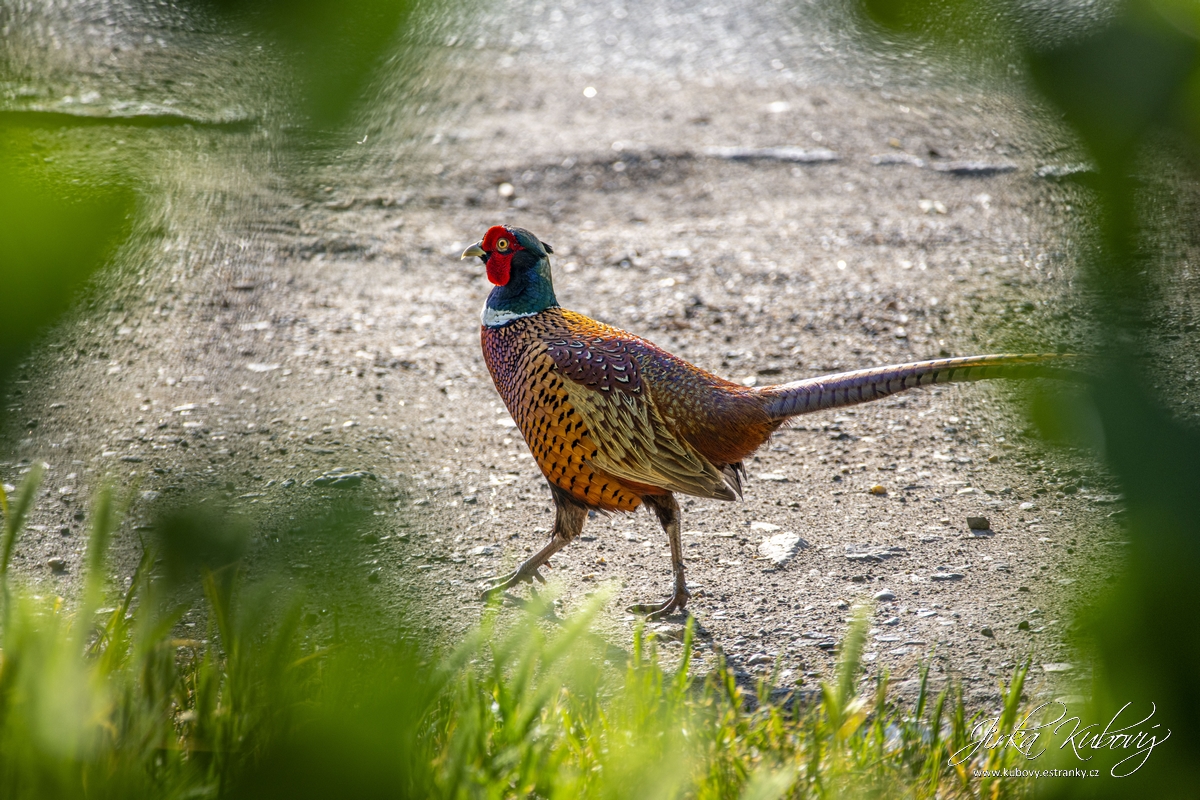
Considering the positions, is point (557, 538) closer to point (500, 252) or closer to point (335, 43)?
point (500, 252)

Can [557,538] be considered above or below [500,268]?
below

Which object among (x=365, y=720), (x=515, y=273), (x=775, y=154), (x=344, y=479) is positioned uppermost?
(x=344, y=479)

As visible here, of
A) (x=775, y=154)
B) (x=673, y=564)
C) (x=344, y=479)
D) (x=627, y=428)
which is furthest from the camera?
(x=775, y=154)

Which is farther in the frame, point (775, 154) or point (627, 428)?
point (775, 154)

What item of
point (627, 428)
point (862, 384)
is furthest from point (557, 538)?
point (862, 384)

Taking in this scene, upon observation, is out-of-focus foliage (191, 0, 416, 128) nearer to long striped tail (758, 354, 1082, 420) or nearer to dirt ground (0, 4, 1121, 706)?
dirt ground (0, 4, 1121, 706)

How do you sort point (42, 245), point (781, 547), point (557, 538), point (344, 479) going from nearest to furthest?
point (42, 245)
point (344, 479)
point (557, 538)
point (781, 547)

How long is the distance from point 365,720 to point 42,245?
322 millimetres

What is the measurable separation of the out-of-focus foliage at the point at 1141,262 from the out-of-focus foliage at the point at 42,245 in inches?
18.7

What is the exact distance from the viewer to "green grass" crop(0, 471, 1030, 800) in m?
0.60

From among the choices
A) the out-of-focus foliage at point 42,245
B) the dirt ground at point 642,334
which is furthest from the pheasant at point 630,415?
the out-of-focus foliage at point 42,245

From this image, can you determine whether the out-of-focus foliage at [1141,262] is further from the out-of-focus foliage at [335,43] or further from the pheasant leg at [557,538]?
the pheasant leg at [557,538]

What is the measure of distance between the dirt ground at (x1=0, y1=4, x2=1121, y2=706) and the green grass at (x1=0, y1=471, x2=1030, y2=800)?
91 millimetres

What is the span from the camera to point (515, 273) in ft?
11.1
